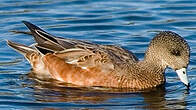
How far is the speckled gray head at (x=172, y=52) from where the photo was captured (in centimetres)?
1056

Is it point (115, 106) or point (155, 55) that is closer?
point (115, 106)

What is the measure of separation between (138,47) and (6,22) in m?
2.58

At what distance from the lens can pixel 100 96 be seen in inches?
408

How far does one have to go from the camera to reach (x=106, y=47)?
36.6 ft

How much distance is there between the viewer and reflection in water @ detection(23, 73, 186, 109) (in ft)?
32.9

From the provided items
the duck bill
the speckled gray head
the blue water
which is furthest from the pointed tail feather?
the duck bill

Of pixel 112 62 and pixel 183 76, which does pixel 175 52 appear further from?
pixel 112 62

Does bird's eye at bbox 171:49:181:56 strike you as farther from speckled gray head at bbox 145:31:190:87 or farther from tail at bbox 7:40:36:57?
tail at bbox 7:40:36:57

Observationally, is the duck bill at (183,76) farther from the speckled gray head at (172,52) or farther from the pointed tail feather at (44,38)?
the pointed tail feather at (44,38)

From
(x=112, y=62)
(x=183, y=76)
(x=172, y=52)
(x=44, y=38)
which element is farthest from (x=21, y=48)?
(x=183, y=76)

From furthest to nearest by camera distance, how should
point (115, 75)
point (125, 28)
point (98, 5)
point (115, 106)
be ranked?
point (98, 5)
point (125, 28)
point (115, 75)
point (115, 106)

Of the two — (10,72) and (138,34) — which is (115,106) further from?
(138,34)

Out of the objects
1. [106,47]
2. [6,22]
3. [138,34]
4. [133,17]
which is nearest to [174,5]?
[133,17]

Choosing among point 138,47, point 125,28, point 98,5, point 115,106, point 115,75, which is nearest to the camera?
point 115,106
